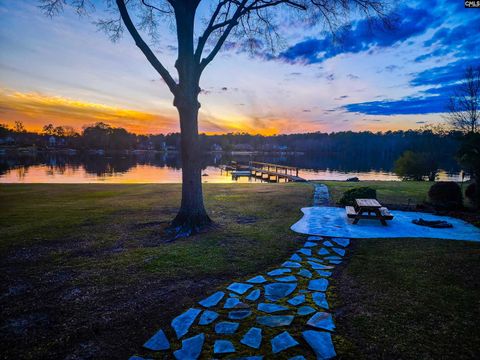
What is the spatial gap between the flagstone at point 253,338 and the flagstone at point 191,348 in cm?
47

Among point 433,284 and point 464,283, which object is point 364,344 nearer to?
point 433,284

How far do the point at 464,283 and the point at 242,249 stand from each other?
402 cm

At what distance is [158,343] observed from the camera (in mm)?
3080

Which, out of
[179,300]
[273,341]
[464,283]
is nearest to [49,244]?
[179,300]

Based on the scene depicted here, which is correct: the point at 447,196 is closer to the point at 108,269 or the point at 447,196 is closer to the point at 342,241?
the point at 342,241

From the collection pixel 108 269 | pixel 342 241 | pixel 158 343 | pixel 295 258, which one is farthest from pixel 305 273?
pixel 108 269

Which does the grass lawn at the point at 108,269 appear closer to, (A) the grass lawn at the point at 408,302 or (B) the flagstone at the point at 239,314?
(B) the flagstone at the point at 239,314

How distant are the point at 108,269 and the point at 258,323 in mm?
3154

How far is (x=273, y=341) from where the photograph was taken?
10.2ft

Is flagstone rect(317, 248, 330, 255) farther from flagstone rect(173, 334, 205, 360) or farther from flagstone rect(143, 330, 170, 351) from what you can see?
flagstone rect(143, 330, 170, 351)

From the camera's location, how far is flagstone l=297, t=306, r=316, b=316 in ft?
12.1

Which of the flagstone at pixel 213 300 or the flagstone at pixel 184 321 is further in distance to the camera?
the flagstone at pixel 213 300

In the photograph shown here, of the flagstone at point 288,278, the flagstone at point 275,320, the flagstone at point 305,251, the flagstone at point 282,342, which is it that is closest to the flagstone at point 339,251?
the flagstone at point 305,251

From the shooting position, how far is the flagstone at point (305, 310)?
12.1 feet
